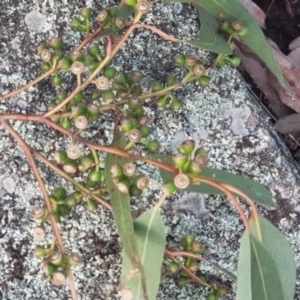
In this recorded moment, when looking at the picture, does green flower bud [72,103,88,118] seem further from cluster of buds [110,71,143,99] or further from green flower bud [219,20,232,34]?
green flower bud [219,20,232,34]

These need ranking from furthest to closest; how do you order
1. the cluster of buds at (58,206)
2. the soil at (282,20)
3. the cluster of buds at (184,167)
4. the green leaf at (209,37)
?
the soil at (282,20), the green leaf at (209,37), the cluster of buds at (58,206), the cluster of buds at (184,167)

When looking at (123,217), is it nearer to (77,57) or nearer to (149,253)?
(149,253)

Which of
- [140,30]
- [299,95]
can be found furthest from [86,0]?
[299,95]

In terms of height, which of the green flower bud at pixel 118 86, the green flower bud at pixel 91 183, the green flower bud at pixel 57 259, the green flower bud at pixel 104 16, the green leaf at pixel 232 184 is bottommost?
the green flower bud at pixel 57 259

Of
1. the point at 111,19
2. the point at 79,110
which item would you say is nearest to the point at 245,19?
the point at 111,19

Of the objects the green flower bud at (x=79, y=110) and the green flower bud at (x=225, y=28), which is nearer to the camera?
the green flower bud at (x=79, y=110)

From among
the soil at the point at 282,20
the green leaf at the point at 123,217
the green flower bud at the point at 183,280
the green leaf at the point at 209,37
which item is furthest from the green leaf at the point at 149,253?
the soil at the point at 282,20

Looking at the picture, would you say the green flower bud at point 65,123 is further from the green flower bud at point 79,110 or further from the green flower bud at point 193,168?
the green flower bud at point 193,168

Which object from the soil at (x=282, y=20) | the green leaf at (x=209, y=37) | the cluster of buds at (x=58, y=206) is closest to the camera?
the cluster of buds at (x=58, y=206)
